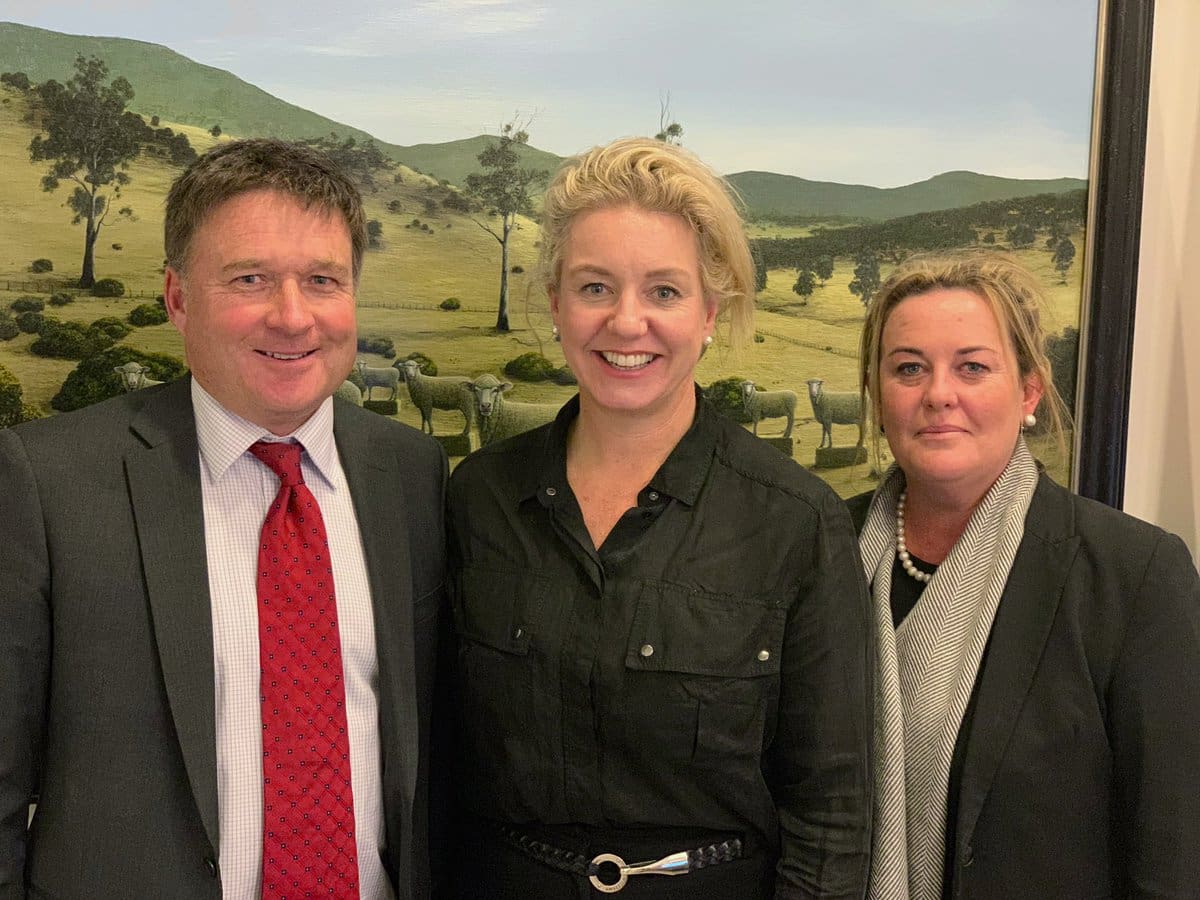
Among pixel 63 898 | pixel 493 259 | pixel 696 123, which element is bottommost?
pixel 63 898

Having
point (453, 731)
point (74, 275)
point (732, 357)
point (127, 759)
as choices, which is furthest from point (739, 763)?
point (74, 275)

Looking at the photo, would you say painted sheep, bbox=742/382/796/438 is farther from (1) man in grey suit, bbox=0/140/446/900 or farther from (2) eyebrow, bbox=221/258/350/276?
(2) eyebrow, bbox=221/258/350/276

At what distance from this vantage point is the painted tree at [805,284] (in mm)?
2359

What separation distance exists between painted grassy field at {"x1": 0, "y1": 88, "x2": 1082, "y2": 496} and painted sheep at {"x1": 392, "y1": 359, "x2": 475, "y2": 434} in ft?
0.07

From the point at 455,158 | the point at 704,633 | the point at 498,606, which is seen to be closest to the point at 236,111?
the point at 455,158

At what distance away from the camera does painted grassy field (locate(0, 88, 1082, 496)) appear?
6.54 ft

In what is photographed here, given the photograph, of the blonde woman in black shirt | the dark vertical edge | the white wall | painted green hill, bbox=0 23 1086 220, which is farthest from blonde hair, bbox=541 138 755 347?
the white wall

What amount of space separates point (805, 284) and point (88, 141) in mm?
1500

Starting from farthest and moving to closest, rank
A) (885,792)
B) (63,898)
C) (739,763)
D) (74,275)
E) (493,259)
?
(493,259) → (74,275) → (885,792) → (739,763) → (63,898)

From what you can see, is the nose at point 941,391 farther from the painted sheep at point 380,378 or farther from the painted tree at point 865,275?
the painted sheep at point 380,378

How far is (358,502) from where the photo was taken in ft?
5.58

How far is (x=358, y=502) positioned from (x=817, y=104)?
1359 millimetres

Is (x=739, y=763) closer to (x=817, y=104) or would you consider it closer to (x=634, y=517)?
(x=634, y=517)

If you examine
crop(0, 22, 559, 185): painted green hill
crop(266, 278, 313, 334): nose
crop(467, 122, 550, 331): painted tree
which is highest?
crop(0, 22, 559, 185): painted green hill
